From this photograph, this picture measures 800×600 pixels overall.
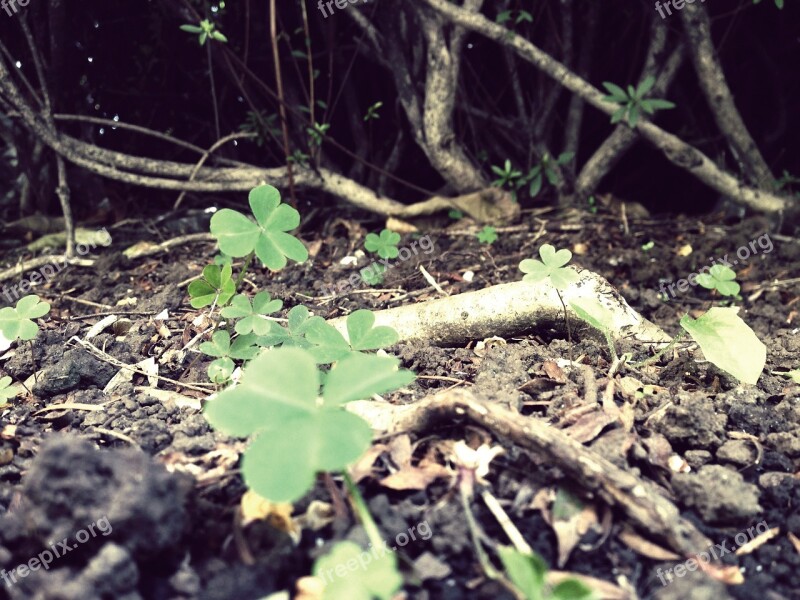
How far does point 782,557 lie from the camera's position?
3.70ft

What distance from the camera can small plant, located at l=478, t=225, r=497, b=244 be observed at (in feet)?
9.60

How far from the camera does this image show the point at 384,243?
2865 millimetres

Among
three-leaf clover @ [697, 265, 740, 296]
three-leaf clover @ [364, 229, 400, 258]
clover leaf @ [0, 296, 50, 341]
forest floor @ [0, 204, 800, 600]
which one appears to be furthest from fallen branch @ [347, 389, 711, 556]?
three-leaf clover @ [364, 229, 400, 258]

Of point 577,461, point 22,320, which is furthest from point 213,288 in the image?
point 577,461

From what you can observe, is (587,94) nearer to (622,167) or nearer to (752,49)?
(622,167)

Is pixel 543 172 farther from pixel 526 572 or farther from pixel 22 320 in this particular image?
pixel 526 572

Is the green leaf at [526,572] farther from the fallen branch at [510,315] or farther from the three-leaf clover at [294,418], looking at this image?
the fallen branch at [510,315]

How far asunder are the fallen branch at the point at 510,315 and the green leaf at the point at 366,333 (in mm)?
484

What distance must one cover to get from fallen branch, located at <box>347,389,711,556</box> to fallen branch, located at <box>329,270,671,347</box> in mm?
733

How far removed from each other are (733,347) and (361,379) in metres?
1.11

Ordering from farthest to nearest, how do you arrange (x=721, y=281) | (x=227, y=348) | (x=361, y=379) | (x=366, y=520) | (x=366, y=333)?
1. (x=721, y=281)
2. (x=227, y=348)
3. (x=366, y=333)
4. (x=361, y=379)
5. (x=366, y=520)

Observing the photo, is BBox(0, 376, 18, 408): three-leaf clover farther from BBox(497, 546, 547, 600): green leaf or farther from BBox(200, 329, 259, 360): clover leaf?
BBox(497, 546, 547, 600): green leaf

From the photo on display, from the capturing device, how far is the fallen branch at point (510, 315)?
1.96 m

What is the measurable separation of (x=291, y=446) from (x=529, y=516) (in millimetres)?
474
